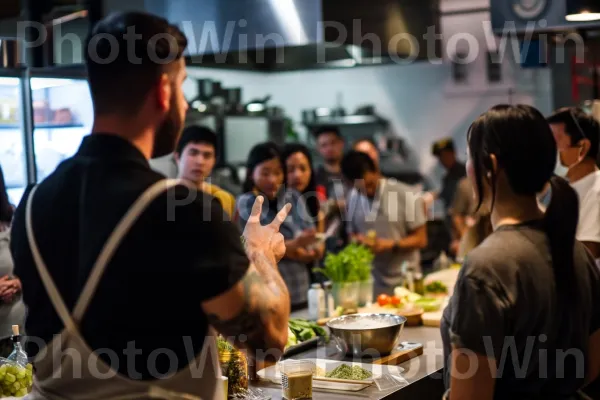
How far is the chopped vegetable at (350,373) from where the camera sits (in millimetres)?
2754

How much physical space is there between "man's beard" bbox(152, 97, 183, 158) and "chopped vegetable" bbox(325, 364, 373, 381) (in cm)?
129

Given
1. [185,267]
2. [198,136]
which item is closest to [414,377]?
[185,267]

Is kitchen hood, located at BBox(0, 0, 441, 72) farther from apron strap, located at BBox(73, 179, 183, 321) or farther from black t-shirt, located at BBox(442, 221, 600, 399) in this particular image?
apron strap, located at BBox(73, 179, 183, 321)

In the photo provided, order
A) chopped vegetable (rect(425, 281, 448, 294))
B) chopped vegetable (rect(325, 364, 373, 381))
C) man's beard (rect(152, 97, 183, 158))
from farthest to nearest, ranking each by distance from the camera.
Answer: chopped vegetable (rect(425, 281, 448, 294)) → chopped vegetable (rect(325, 364, 373, 381)) → man's beard (rect(152, 97, 183, 158))

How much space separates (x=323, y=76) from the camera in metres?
10.8

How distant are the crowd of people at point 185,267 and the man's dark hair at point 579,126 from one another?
1.69 m

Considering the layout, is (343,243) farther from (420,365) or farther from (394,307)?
(420,365)

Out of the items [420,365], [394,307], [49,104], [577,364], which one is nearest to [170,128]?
[577,364]

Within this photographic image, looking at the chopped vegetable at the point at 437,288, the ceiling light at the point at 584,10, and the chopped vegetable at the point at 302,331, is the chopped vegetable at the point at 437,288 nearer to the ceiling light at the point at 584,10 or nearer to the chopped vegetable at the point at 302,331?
the chopped vegetable at the point at 302,331

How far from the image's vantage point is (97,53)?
1.65 meters

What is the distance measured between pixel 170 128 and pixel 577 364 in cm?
116

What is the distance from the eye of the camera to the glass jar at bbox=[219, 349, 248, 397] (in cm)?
260

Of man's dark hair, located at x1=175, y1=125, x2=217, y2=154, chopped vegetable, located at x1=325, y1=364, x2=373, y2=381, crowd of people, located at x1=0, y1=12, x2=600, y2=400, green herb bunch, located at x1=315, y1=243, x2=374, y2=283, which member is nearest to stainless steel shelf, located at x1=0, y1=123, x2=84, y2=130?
man's dark hair, located at x1=175, y1=125, x2=217, y2=154

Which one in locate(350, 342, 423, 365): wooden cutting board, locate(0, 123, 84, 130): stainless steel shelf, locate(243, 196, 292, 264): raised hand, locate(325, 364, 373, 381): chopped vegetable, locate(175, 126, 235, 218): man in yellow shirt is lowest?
locate(350, 342, 423, 365): wooden cutting board
